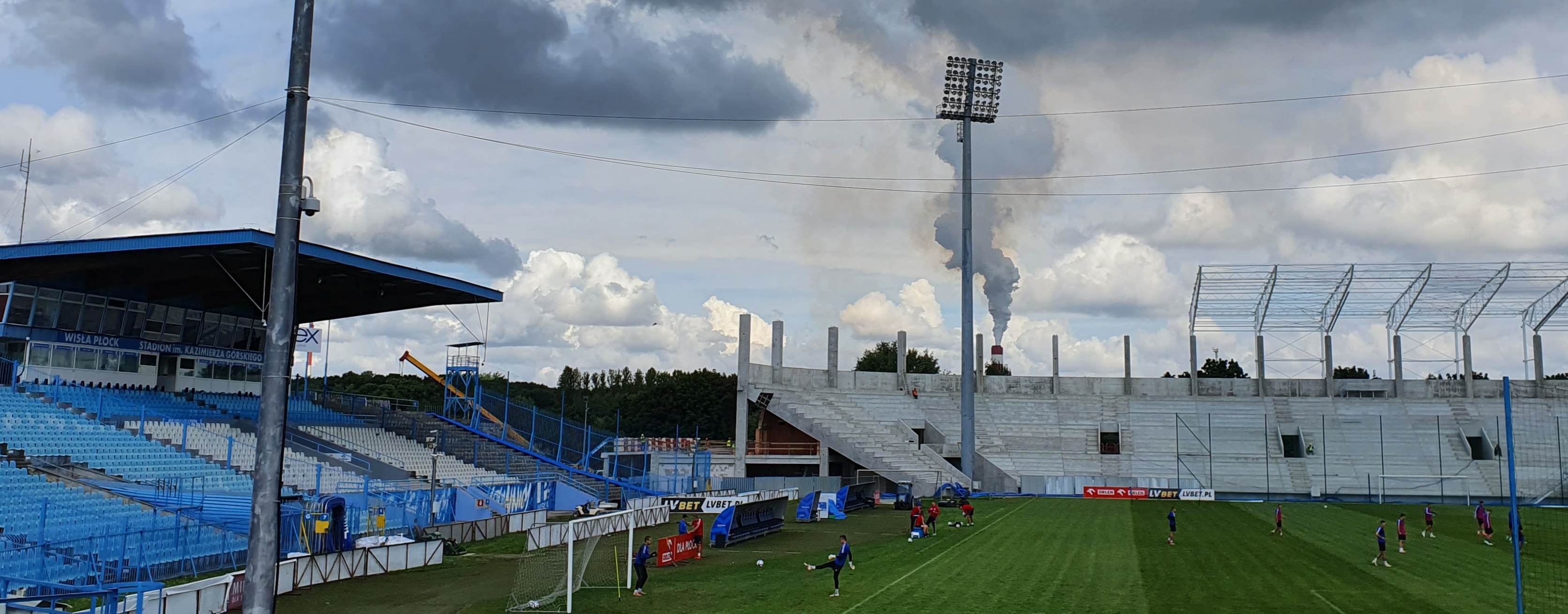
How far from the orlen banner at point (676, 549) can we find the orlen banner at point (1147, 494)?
37.4 m

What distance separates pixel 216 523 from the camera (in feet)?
A: 93.2

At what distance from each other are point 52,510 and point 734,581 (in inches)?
698

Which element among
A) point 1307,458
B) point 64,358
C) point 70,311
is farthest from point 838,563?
point 1307,458

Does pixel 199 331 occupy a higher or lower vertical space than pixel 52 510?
higher

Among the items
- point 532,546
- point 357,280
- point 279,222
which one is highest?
point 357,280

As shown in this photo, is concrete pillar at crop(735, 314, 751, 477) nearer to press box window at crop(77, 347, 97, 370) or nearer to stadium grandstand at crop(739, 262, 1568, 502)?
stadium grandstand at crop(739, 262, 1568, 502)

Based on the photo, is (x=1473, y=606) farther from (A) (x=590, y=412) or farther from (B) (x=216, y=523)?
(A) (x=590, y=412)

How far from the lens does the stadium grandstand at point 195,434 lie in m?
26.9

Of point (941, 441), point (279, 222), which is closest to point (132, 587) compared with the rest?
point (279, 222)

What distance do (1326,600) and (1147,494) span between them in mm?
40131

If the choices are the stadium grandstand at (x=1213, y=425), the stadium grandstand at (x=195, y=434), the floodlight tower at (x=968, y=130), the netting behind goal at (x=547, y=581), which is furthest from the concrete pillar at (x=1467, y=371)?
the netting behind goal at (x=547, y=581)

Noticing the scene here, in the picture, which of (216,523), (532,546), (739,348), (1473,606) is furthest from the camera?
(739,348)

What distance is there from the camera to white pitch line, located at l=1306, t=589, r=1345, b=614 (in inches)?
858

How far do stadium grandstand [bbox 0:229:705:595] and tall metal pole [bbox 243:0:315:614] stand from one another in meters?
10.4
